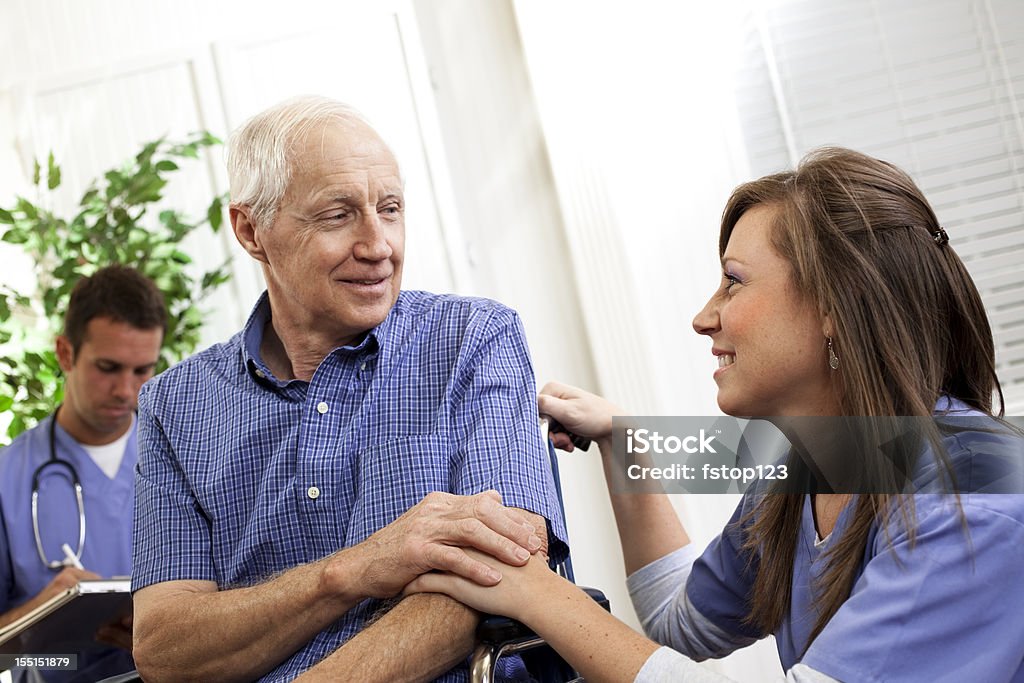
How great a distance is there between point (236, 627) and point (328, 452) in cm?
26

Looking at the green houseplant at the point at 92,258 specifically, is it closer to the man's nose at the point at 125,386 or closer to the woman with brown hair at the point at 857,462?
the man's nose at the point at 125,386

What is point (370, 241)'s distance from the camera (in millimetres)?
1504

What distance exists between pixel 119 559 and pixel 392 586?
4.67 feet

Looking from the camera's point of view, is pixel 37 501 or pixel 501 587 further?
pixel 37 501

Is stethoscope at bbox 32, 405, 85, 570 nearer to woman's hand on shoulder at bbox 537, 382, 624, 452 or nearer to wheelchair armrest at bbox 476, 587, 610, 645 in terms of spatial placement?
woman's hand on shoulder at bbox 537, 382, 624, 452

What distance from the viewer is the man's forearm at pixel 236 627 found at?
1.27 m

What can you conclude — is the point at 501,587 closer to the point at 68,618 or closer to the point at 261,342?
the point at 261,342

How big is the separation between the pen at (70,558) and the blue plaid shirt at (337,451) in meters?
0.89

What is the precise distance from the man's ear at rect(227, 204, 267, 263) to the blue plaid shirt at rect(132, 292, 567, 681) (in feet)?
0.56

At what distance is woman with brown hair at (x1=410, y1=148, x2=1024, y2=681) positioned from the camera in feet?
3.11

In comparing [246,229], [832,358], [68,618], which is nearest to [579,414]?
[832,358]

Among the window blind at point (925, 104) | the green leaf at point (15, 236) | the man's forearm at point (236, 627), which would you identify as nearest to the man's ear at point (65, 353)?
the green leaf at point (15, 236)

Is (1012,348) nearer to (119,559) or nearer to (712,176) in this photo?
(712,176)

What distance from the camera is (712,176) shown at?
284 cm
